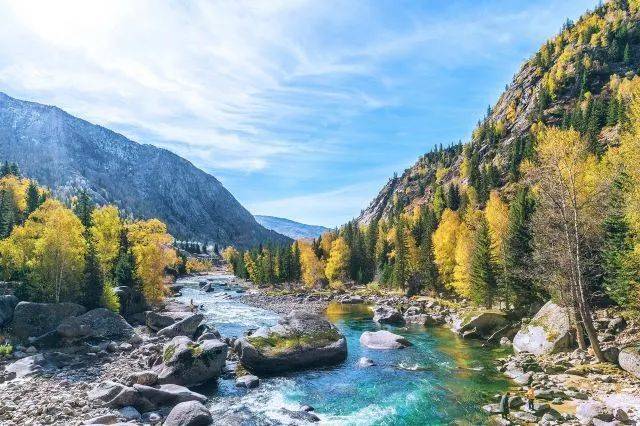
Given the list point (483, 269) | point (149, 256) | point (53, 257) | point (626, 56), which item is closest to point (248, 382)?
point (53, 257)

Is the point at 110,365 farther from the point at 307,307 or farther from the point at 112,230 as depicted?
the point at 307,307

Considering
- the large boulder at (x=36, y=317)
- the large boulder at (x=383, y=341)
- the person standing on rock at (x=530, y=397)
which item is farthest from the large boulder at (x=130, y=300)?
the person standing on rock at (x=530, y=397)

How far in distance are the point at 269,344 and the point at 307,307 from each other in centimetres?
4334

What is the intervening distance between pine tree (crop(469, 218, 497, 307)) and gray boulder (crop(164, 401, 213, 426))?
38.6m

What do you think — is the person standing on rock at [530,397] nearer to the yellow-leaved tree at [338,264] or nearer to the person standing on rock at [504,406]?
the person standing on rock at [504,406]

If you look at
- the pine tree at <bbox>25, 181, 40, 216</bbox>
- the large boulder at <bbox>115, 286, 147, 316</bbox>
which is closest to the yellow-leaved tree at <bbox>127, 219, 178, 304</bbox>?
the large boulder at <bbox>115, 286, 147, 316</bbox>

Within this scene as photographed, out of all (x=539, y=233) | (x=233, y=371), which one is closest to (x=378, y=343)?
(x=233, y=371)

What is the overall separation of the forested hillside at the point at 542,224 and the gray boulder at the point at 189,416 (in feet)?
78.3

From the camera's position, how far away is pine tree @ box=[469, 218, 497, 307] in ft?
163

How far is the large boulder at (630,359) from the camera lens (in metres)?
23.8

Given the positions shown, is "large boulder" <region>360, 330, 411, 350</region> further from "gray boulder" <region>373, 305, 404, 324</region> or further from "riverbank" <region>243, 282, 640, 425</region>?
"gray boulder" <region>373, 305, 404, 324</region>

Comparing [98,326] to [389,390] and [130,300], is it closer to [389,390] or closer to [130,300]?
[130,300]

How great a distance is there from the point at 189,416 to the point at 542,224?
25.4 metres

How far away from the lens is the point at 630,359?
24375mm
